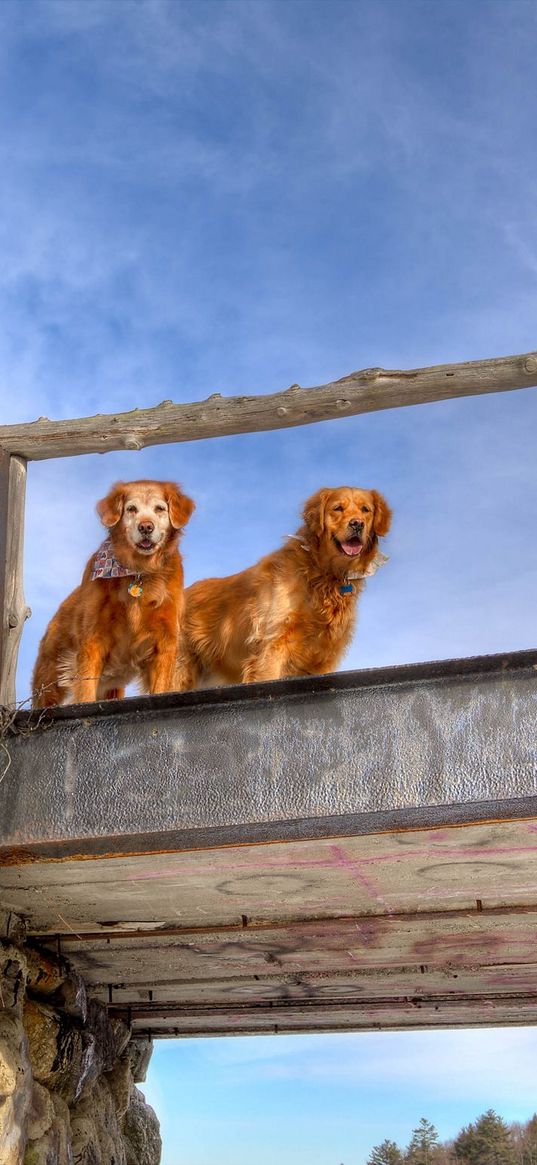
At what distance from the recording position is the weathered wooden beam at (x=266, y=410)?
5.06m

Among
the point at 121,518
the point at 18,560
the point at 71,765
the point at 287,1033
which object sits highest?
the point at 121,518

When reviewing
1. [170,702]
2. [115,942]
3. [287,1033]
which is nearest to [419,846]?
[170,702]

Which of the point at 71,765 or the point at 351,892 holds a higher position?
the point at 71,765

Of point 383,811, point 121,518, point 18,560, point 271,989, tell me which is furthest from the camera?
point 271,989

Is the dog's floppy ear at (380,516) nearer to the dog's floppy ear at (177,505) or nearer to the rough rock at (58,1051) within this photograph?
the dog's floppy ear at (177,505)

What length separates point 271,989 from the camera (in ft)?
22.2

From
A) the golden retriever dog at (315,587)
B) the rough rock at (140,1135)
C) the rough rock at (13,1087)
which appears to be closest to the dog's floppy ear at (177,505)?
the golden retriever dog at (315,587)

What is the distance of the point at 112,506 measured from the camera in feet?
19.3

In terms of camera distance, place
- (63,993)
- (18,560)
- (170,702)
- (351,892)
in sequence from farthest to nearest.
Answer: (63,993) < (18,560) < (351,892) < (170,702)

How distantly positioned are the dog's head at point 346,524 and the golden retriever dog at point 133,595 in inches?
28.8

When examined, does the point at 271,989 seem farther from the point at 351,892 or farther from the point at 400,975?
the point at 351,892

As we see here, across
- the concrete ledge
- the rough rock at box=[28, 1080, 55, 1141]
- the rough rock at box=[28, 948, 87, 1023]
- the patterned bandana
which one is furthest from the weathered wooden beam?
the rough rock at box=[28, 1080, 55, 1141]

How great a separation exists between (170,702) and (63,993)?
2800 millimetres

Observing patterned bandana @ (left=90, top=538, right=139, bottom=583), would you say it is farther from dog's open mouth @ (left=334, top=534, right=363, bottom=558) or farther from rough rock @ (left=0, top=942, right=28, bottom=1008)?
rough rock @ (left=0, top=942, right=28, bottom=1008)
